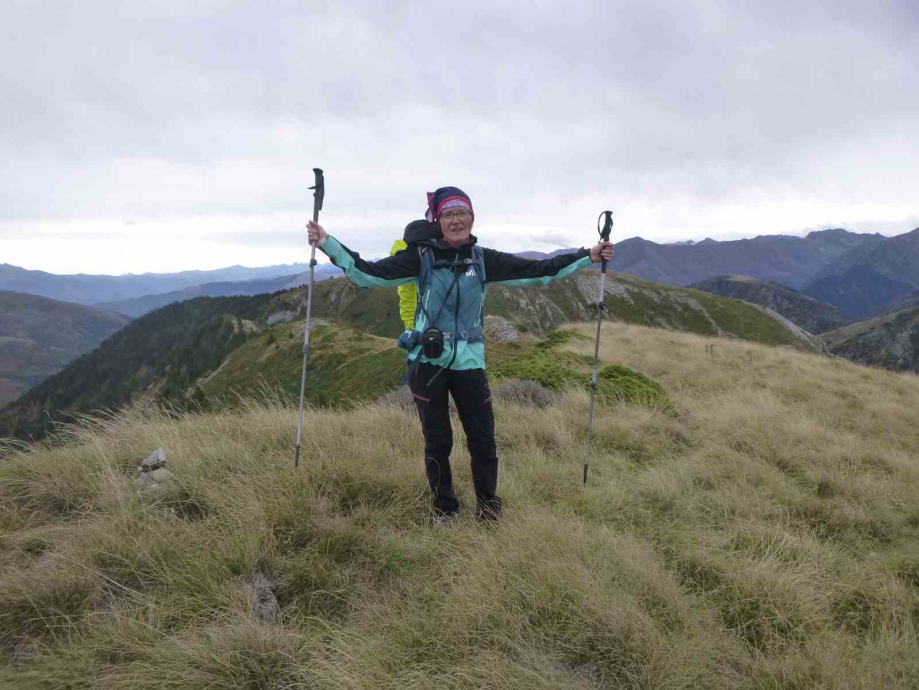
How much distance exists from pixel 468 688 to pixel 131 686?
1.74 metres

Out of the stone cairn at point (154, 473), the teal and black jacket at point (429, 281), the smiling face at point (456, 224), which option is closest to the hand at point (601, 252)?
the teal and black jacket at point (429, 281)

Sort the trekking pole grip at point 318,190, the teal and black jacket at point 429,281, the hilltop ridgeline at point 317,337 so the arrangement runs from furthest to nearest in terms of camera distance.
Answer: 1. the hilltop ridgeline at point 317,337
2. the trekking pole grip at point 318,190
3. the teal and black jacket at point 429,281

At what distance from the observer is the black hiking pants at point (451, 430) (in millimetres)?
4293

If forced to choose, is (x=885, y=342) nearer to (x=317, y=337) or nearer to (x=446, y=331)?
(x=317, y=337)

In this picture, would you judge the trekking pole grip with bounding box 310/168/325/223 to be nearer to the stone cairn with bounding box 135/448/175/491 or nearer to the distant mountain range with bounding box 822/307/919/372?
the stone cairn with bounding box 135/448/175/491

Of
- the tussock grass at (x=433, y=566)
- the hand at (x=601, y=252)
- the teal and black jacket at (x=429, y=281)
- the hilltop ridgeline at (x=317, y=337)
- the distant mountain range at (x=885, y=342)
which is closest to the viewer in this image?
the tussock grass at (x=433, y=566)

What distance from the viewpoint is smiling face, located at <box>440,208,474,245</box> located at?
425 cm

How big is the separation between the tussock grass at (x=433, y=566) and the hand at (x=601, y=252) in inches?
93.5

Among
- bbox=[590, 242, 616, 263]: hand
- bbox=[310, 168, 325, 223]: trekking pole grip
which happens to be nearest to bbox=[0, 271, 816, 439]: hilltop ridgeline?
bbox=[590, 242, 616, 263]: hand

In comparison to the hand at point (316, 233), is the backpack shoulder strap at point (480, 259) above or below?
below

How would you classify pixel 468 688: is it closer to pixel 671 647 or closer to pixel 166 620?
pixel 671 647

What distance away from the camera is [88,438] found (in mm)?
5500

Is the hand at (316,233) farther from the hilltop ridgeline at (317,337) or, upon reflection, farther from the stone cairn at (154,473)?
the hilltop ridgeline at (317,337)

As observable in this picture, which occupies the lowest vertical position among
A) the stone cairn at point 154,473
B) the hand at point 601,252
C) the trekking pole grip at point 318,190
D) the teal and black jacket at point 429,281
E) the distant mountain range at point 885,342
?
the distant mountain range at point 885,342
